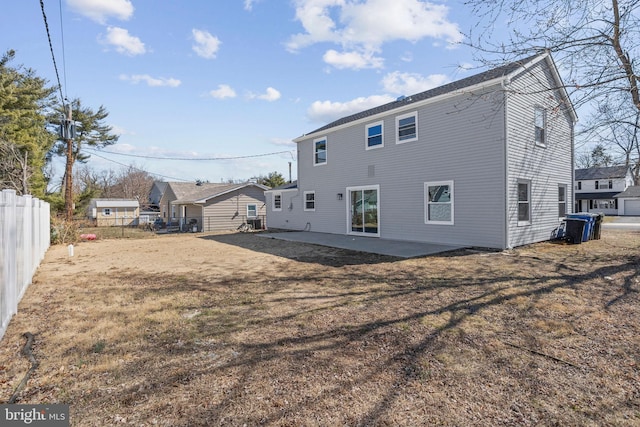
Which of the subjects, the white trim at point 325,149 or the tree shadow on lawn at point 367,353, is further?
the white trim at point 325,149

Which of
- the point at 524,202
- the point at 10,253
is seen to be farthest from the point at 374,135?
the point at 10,253

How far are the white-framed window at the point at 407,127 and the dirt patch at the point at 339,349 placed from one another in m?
6.45

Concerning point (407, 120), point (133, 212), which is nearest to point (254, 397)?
point (407, 120)

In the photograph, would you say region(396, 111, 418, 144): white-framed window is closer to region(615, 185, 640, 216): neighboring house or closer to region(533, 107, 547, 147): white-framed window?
region(533, 107, 547, 147): white-framed window

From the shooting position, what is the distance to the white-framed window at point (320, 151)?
1575cm

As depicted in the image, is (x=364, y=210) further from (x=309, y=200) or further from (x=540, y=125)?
(x=540, y=125)

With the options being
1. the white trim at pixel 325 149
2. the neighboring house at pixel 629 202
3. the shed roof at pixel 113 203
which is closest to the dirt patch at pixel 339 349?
the white trim at pixel 325 149

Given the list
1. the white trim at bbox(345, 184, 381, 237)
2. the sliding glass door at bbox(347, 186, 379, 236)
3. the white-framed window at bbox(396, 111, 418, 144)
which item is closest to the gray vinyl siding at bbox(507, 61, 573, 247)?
the white-framed window at bbox(396, 111, 418, 144)

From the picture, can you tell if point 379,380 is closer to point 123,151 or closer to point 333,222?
point 333,222

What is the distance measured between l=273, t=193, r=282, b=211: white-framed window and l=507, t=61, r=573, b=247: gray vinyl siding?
12.9 m

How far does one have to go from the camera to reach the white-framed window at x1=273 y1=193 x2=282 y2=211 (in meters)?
19.7

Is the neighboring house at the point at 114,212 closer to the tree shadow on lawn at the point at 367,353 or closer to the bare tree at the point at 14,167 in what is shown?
the bare tree at the point at 14,167

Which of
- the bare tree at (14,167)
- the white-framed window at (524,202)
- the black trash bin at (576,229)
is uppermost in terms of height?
the bare tree at (14,167)

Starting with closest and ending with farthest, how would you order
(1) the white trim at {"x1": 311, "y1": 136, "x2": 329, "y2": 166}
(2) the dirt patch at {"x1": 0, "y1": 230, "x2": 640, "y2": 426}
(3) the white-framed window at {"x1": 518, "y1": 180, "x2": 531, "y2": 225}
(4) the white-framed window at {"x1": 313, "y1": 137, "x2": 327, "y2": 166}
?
(2) the dirt patch at {"x1": 0, "y1": 230, "x2": 640, "y2": 426}
(3) the white-framed window at {"x1": 518, "y1": 180, "x2": 531, "y2": 225}
(1) the white trim at {"x1": 311, "y1": 136, "x2": 329, "y2": 166}
(4) the white-framed window at {"x1": 313, "y1": 137, "x2": 327, "y2": 166}
